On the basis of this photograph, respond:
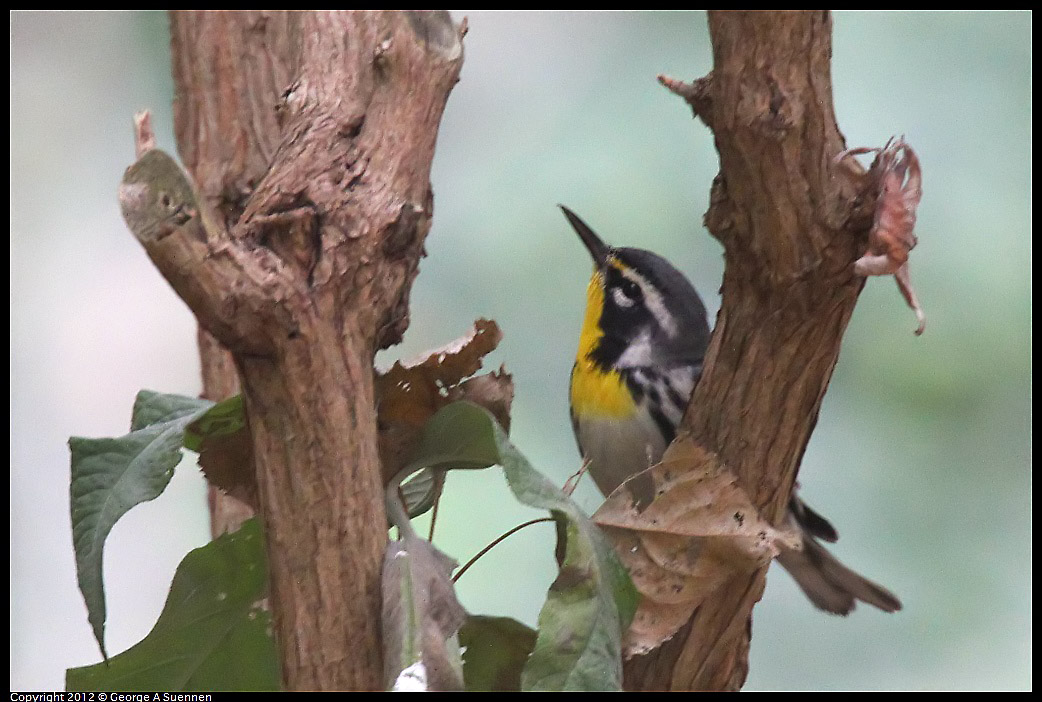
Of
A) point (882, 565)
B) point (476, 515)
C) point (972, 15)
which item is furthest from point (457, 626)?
point (972, 15)

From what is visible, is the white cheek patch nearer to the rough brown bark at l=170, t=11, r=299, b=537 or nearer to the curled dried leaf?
the rough brown bark at l=170, t=11, r=299, b=537

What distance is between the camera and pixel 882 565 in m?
2.52

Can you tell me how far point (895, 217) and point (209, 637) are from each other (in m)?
0.80

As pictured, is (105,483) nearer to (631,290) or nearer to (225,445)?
(225,445)

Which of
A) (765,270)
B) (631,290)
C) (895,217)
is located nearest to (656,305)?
(631,290)

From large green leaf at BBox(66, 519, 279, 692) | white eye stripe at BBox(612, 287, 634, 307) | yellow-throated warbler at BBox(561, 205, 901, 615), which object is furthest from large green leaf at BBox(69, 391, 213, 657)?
white eye stripe at BBox(612, 287, 634, 307)

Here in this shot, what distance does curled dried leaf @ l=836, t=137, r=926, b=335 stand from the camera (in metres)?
0.96

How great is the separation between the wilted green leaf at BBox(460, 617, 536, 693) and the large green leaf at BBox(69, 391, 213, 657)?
343mm

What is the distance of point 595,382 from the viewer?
1769mm

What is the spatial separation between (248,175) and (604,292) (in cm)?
62

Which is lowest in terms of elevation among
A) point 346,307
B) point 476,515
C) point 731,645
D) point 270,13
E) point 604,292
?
point 731,645

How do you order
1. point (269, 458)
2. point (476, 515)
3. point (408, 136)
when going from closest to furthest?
point (269, 458) → point (408, 136) → point (476, 515)

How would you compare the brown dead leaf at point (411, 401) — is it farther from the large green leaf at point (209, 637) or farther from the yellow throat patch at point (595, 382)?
the yellow throat patch at point (595, 382)
